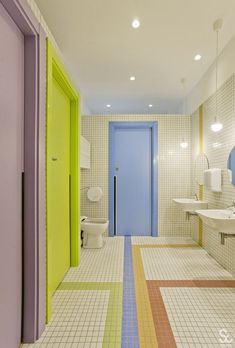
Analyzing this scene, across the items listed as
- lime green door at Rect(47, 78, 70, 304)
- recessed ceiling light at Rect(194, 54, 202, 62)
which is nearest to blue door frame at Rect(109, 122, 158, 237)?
recessed ceiling light at Rect(194, 54, 202, 62)

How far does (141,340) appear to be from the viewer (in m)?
1.68

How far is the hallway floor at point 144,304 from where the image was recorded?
171 cm

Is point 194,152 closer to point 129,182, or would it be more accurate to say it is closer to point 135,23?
point 129,182

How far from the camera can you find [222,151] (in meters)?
3.11

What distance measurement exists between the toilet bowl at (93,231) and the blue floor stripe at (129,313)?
0.77m

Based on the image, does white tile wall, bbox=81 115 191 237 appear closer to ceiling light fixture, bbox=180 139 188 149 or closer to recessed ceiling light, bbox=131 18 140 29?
ceiling light fixture, bbox=180 139 188 149

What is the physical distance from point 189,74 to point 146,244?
290 cm

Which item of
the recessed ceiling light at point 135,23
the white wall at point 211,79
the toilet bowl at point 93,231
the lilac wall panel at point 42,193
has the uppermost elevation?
the recessed ceiling light at point 135,23

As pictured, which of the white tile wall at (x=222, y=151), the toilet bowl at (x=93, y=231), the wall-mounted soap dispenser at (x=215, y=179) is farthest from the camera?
the toilet bowl at (x=93, y=231)

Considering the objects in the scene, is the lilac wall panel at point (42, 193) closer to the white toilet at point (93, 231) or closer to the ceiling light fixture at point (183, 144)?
the white toilet at point (93, 231)

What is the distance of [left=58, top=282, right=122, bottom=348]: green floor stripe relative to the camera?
169 centimetres

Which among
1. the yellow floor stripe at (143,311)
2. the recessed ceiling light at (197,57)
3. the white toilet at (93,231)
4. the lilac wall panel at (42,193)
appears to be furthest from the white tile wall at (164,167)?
the lilac wall panel at (42,193)
